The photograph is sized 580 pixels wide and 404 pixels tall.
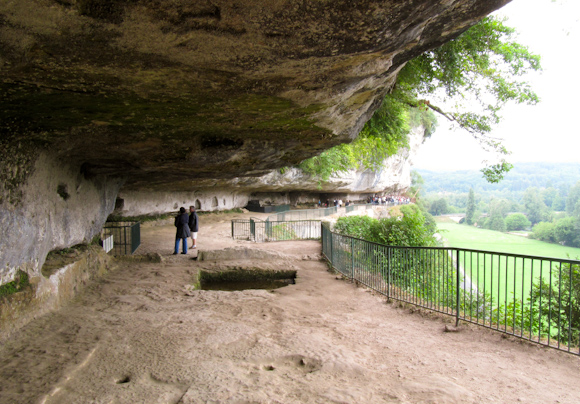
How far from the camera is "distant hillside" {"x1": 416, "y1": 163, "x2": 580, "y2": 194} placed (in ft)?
438

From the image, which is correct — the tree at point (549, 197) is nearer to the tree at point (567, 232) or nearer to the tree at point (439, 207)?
the tree at point (439, 207)

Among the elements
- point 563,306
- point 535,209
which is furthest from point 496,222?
point 563,306

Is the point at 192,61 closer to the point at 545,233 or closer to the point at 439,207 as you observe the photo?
the point at 545,233

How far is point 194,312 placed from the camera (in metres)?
5.39

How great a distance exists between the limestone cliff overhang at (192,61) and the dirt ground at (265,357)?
8.89ft

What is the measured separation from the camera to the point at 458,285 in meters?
4.55

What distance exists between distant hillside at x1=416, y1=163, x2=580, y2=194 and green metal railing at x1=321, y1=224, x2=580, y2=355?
112006 millimetres

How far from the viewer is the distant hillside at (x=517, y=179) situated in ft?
438

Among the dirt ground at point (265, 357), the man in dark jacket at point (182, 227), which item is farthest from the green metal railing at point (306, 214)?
the dirt ground at point (265, 357)

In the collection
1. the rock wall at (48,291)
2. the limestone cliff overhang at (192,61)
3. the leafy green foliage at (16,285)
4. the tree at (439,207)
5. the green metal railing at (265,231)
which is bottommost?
the tree at (439,207)

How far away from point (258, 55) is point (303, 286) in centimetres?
537

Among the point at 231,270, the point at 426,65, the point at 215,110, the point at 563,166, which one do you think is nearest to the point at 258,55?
the point at 215,110

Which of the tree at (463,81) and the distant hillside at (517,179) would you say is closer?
the tree at (463,81)

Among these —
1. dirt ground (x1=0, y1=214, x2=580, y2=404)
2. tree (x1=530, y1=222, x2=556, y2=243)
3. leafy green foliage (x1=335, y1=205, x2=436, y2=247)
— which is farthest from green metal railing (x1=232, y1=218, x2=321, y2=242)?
tree (x1=530, y1=222, x2=556, y2=243)
